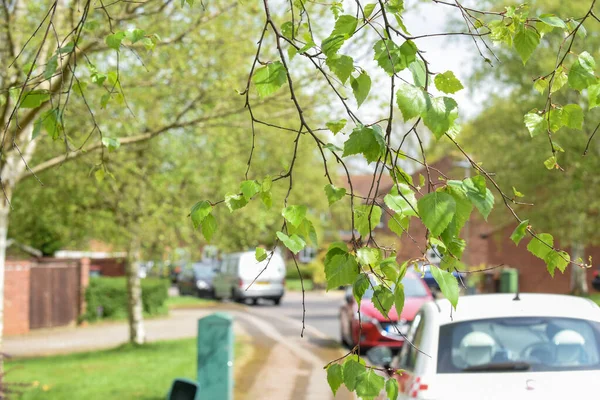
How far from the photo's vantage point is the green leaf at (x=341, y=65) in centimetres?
288

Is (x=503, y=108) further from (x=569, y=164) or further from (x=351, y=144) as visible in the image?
(x=351, y=144)

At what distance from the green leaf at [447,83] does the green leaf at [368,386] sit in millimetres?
923

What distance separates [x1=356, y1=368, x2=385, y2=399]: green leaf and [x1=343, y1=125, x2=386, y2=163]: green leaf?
68 centimetres

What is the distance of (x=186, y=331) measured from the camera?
23.6 metres

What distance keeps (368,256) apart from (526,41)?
3.01ft

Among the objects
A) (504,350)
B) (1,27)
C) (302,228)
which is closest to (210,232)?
(302,228)

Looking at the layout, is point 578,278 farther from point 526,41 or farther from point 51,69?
point 526,41

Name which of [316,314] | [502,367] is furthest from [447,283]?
[316,314]

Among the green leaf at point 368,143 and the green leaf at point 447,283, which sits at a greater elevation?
the green leaf at point 368,143

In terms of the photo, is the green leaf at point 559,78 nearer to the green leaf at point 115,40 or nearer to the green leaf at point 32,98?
the green leaf at point 115,40

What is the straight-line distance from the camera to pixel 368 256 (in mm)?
2805

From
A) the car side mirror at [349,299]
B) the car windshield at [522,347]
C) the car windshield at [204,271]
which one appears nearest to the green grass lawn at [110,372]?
the car side mirror at [349,299]

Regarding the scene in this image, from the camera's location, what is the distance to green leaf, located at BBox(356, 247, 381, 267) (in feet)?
9.14

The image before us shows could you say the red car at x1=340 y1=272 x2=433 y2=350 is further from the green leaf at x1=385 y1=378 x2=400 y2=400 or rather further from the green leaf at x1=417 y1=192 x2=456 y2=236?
the green leaf at x1=417 y1=192 x2=456 y2=236
